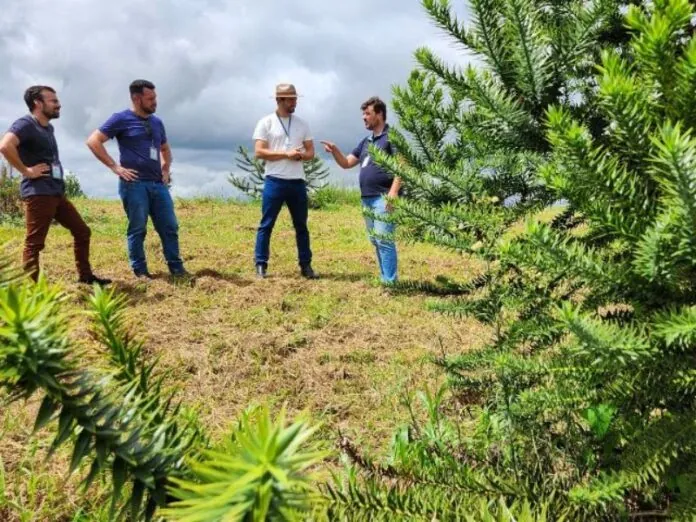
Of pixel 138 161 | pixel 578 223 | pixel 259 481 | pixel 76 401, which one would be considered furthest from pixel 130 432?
pixel 138 161

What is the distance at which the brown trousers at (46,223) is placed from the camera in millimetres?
5992

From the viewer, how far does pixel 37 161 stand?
600cm

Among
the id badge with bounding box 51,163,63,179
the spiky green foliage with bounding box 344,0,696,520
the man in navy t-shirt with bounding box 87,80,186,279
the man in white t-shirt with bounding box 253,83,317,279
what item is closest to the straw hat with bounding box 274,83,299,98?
the man in white t-shirt with bounding box 253,83,317,279

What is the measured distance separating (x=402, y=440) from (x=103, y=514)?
1.28 metres

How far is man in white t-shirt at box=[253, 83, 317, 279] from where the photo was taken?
23.2 feet

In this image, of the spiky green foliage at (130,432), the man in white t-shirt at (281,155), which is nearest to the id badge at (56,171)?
the man in white t-shirt at (281,155)

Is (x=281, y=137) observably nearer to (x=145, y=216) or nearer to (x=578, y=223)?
(x=145, y=216)

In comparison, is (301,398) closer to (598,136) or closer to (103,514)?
(103,514)

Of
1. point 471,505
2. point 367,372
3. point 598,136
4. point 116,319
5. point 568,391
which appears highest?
point 598,136

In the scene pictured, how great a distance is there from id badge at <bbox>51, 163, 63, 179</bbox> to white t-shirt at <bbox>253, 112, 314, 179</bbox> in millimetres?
2361

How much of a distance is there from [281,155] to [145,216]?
1923mm

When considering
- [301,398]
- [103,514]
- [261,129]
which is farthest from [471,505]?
[261,129]

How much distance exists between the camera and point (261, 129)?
7.08 metres

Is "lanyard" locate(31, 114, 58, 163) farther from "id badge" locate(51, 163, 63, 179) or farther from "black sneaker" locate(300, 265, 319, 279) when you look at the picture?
"black sneaker" locate(300, 265, 319, 279)
